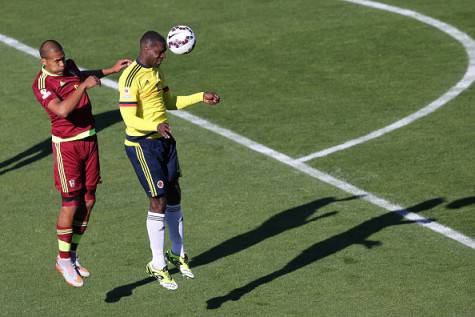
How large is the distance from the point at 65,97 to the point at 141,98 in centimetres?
86

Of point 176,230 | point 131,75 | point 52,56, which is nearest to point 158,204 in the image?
Answer: point 176,230

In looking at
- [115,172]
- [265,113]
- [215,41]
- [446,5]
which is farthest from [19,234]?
[446,5]

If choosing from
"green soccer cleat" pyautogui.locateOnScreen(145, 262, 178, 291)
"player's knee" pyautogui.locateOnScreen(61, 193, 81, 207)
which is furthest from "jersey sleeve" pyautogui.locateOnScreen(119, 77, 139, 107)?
"green soccer cleat" pyautogui.locateOnScreen(145, 262, 178, 291)

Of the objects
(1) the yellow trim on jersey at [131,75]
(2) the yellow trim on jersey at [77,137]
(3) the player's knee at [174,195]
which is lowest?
(3) the player's knee at [174,195]

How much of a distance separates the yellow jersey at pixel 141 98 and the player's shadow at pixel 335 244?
82.2 inches

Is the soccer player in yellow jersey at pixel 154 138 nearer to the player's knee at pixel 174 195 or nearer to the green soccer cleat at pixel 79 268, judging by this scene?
the player's knee at pixel 174 195

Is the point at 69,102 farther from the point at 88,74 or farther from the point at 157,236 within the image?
the point at 157,236

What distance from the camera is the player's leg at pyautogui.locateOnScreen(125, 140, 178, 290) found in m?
11.9

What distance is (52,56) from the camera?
1157 cm

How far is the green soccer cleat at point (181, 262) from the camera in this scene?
485 inches

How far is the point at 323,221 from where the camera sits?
47.0 ft

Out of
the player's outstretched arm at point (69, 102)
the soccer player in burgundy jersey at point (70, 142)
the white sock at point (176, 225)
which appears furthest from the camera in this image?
the white sock at point (176, 225)

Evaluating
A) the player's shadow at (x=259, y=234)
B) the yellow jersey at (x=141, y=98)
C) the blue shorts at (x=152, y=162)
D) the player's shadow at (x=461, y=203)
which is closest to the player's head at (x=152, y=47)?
the yellow jersey at (x=141, y=98)

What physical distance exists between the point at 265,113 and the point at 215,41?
4248mm
